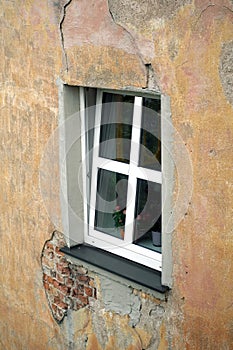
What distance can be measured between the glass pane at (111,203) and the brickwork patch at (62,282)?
41 centimetres

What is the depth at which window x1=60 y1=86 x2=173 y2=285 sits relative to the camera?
176 inches

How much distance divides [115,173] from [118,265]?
711 mm

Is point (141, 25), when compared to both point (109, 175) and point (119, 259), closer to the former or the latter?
point (109, 175)

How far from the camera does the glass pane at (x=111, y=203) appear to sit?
481 centimetres

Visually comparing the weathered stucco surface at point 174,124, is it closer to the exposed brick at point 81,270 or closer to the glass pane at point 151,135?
the exposed brick at point 81,270

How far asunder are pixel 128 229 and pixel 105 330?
2.89ft

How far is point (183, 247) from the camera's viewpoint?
4.14 metres

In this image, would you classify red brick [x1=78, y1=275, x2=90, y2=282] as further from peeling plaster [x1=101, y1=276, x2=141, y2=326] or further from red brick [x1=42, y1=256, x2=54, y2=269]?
red brick [x1=42, y1=256, x2=54, y2=269]

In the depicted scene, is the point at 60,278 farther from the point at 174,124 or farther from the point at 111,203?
the point at 174,124

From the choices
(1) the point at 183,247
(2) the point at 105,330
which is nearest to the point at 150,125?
(1) the point at 183,247

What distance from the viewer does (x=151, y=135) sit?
444cm

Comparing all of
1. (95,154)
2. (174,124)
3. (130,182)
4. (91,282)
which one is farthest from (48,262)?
(174,124)

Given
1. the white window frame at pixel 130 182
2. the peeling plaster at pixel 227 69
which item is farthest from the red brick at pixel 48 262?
the peeling plaster at pixel 227 69

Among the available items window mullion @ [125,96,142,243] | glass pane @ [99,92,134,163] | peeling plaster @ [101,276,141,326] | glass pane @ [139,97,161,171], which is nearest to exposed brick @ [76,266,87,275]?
peeling plaster @ [101,276,141,326]
